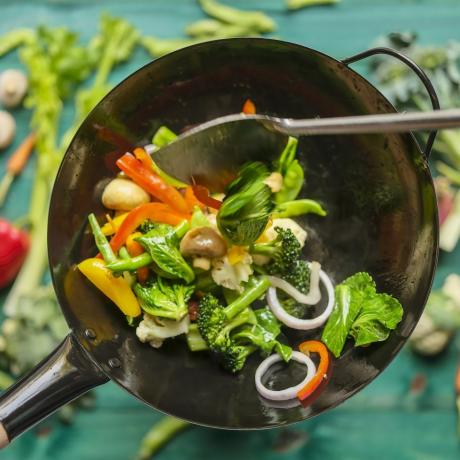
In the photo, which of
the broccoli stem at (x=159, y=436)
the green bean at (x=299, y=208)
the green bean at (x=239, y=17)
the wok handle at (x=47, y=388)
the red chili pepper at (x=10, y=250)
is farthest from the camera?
the green bean at (x=239, y=17)

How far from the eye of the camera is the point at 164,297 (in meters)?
1.89

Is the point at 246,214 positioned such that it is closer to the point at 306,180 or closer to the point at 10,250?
the point at 306,180

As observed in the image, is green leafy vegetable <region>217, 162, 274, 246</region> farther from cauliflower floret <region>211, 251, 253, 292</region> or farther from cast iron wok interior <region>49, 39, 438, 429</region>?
cast iron wok interior <region>49, 39, 438, 429</region>

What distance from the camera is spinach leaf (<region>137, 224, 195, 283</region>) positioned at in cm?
186

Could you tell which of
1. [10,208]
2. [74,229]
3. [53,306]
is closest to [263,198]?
[74,229]

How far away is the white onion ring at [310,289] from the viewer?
2.00 metres

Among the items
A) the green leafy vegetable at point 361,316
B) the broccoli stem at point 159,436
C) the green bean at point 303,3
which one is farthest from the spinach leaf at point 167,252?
the green bean at point 303,3

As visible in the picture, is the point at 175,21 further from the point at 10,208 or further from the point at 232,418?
the point at 232,418

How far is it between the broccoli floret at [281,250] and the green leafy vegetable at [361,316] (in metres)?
0.19

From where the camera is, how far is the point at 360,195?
2078 mm

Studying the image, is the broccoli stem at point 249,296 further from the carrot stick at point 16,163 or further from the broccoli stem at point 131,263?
the carrot stick at point 16,163

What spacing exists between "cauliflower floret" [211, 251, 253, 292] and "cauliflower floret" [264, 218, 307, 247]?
99 millimetres

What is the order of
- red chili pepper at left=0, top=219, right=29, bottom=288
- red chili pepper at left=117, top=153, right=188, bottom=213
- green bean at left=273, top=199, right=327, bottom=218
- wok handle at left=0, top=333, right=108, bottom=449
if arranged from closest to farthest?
wok handle at left=0, top=333, right=108, bottom=449 < red chili pepper at left=117, top=153, right=188, bottom=213 < green bean at left=273, top=199, right=327, bottom=218 < red chili pepper at left=0, top=219, right=29, bottom=288

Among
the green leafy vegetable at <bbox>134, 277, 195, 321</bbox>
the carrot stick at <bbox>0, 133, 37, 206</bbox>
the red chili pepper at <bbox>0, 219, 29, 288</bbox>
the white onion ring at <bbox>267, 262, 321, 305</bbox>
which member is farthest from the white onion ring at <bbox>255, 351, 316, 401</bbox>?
the carrot stick at <bbox>0, 133, 37, 206</bbox>
